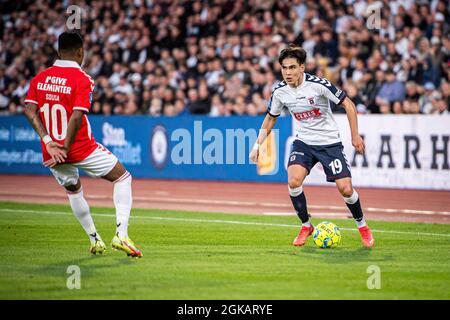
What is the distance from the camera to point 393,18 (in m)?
24.2

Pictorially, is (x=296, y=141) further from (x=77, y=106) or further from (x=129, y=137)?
(x=129, y=137)

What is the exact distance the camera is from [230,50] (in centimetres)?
2666

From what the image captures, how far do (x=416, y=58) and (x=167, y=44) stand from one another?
31.2 ft

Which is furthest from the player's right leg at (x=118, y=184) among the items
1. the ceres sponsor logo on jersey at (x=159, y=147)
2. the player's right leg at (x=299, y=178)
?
the ceres sponsor logo on jersey at (x=159, y=147)

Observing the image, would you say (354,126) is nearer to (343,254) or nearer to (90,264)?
(343,254)

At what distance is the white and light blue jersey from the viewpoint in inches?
480

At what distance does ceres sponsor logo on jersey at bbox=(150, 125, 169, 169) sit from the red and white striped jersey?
1582 centimetres

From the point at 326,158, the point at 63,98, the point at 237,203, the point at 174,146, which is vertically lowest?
the point at 237,203

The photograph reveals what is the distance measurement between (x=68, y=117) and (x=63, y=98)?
9.3 inches

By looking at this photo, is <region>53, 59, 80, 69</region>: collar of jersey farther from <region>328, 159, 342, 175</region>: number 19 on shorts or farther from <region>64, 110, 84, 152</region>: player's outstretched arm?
<region>328, 159, 342, 175</region>: number 19 on shorts

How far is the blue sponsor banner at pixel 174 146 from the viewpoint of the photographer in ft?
80.3

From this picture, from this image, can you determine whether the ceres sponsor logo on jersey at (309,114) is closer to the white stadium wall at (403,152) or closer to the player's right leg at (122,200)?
the player's right leg at (122,200)

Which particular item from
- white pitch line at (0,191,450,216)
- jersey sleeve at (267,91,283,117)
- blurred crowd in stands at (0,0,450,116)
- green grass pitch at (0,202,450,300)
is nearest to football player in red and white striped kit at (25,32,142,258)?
green grass pitch at (0,202,450,300)

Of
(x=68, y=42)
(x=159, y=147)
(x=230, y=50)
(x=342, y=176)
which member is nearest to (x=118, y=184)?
(x=68, y=42)
